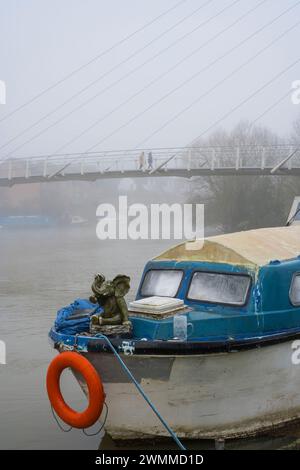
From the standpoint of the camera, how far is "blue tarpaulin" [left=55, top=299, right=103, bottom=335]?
884 cm

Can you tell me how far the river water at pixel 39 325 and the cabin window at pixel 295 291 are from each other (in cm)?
208

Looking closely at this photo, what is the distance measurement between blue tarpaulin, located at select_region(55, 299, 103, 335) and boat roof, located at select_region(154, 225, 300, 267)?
1.45m

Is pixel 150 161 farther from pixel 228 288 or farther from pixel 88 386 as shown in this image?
pixel 88 386

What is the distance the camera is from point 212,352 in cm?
812

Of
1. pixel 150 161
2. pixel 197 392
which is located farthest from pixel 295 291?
pixel 150 161

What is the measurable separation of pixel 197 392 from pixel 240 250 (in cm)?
236

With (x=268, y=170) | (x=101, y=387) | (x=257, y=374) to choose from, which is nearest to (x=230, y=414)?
(x=257, y=374)

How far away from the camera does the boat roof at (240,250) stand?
9331 mm

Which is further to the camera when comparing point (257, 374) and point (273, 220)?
point (273, 220)

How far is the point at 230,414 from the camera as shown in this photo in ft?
28.2

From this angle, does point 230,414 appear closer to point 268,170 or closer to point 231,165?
point 268,170

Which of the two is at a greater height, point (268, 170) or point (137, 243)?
point (268, 170)

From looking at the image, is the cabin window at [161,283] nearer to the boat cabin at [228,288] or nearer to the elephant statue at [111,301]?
the boat cabin at [228,288]
